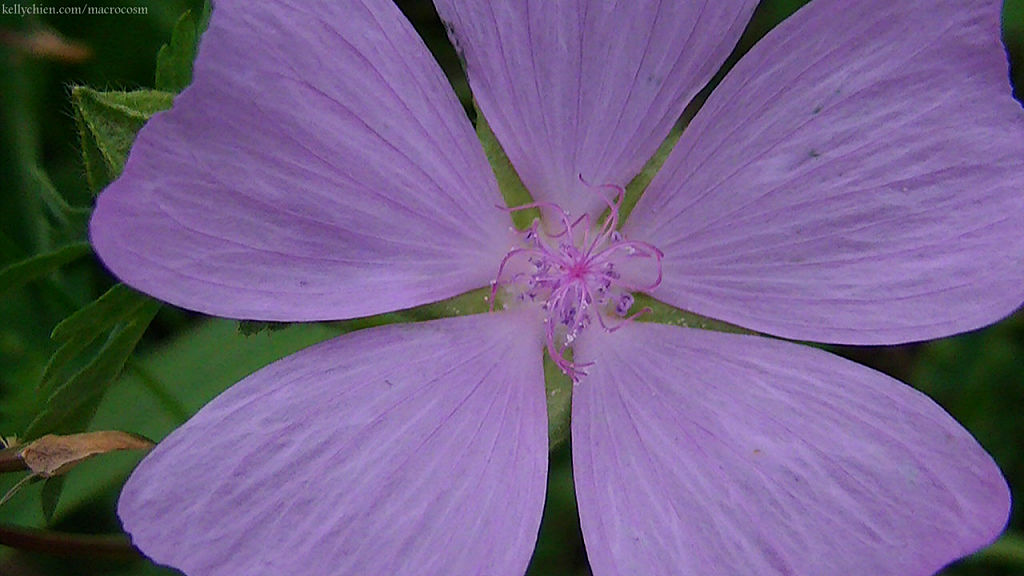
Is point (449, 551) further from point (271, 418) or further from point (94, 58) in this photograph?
point (94, 58)

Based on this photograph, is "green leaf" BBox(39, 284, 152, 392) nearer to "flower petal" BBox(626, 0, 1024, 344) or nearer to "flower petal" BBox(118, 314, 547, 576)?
"flower petal" BBox(118, 314, 547, 576)

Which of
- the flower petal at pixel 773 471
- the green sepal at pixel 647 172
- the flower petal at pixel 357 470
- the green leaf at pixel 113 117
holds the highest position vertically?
the green sepal at pixel 647 172

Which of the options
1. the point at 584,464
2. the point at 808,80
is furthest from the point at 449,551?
the point at 808,80

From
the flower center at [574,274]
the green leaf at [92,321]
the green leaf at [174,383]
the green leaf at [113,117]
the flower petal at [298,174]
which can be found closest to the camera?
the flower petal at [298,174]

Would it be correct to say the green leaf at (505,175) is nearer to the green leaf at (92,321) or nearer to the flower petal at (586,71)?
the flower petal at (586,71)

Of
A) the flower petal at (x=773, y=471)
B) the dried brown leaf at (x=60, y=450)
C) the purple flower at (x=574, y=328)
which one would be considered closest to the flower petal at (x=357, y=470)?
the purple flower at (x=574, y=328)

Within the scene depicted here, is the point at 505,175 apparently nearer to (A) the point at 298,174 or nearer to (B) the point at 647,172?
(B) the point at 647,172
